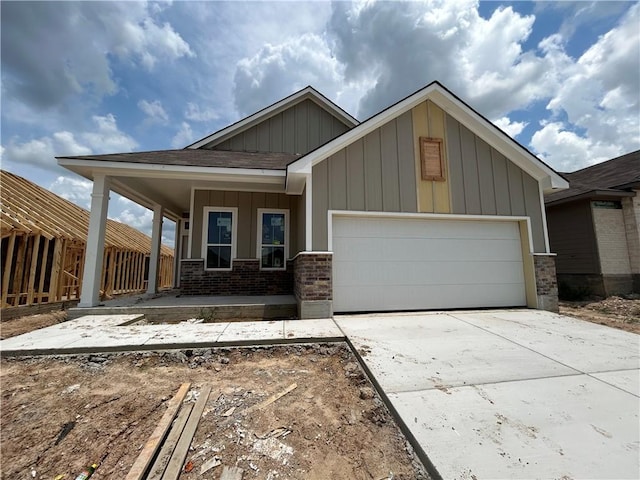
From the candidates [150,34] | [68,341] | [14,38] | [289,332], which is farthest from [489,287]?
[14,38]

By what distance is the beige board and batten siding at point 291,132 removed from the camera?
9.41 m

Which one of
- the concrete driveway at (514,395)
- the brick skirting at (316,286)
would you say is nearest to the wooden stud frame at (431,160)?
the brick skirting at (316,286)

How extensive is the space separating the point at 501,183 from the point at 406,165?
7.54 ft

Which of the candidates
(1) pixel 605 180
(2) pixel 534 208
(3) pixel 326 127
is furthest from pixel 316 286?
(1) pixel 605 180

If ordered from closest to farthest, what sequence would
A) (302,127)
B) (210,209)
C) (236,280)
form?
(236,280) < (210,209) < (302,127)

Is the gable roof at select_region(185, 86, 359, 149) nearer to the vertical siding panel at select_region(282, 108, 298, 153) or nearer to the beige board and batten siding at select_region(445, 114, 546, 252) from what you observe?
the vertical siding panel at select_region(282, 108, 298, 153)

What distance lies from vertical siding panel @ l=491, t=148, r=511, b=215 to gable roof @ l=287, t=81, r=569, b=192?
0.56 feet

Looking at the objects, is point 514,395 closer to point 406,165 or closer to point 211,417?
point 211,417

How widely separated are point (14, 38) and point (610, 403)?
40.1 feet

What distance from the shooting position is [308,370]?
3.16 m

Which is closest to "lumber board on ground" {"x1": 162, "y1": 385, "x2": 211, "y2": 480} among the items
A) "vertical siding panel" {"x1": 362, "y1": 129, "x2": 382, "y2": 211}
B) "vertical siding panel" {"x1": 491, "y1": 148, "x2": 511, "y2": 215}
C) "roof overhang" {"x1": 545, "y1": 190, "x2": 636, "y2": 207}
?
"vertical siding panel" {"x1": 362, "y1": 129, "x2": 382, "y2": 211}

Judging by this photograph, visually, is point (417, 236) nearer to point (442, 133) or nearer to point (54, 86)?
point (442, 133)

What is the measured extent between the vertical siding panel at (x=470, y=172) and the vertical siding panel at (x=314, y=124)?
5089 millimetres

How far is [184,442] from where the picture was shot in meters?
1.93
